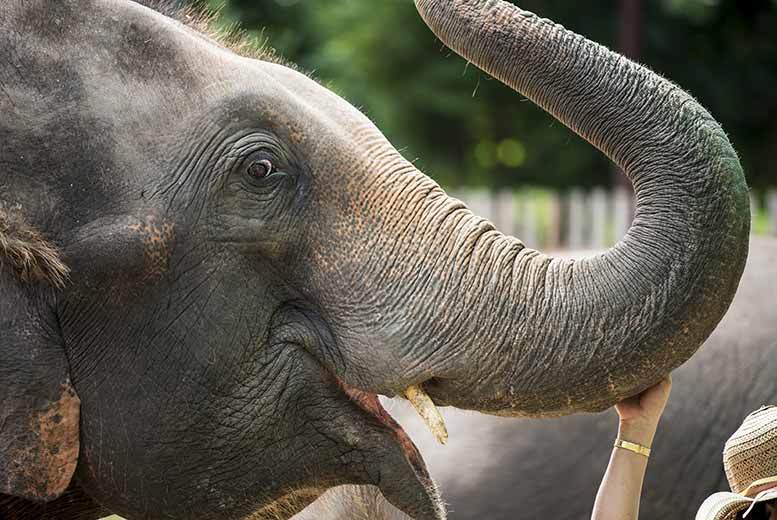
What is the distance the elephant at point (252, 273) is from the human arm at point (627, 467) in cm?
22

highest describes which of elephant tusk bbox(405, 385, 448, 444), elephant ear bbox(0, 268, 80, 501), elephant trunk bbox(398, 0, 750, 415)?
elephant trunk bbox(398, 0, 750, 415)

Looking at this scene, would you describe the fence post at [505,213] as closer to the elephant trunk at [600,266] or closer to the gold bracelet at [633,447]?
the gold bracelet at [633,447]

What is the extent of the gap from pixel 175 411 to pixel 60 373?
0.90 ft

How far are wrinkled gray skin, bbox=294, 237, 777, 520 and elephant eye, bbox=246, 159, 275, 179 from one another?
2131mm

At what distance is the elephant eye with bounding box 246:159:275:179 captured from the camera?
3.34 m

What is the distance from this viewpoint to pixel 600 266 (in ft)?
10.2

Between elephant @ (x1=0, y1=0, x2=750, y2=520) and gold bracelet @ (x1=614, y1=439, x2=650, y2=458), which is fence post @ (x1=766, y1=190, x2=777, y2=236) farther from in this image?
elephant @ (x1=0, y1=0, x2=750, y2=520)

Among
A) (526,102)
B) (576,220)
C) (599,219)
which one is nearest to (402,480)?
(599,219)

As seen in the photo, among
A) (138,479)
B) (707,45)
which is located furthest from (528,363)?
(707,45)

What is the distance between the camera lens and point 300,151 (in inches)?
133

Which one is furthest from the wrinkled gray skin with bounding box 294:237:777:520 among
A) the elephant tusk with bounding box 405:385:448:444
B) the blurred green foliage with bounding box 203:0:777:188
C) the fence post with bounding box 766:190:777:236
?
the blurred green foliage with bounding box 203:0:777:188

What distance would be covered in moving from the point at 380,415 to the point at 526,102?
17.5m

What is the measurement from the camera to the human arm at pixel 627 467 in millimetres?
3342

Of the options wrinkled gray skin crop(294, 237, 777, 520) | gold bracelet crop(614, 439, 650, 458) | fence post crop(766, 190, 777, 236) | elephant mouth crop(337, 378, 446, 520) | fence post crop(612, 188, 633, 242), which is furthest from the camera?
fence post crop(612, 188, 633, 242)
